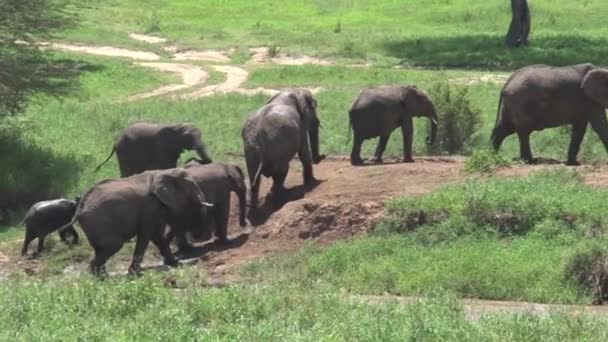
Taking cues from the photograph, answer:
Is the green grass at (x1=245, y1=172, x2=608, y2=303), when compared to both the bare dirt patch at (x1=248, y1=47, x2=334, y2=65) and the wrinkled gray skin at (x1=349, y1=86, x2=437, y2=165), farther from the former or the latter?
the bare dirt patch at (x1=248, y1=47, x2=334, y2=65)

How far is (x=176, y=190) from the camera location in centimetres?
1736

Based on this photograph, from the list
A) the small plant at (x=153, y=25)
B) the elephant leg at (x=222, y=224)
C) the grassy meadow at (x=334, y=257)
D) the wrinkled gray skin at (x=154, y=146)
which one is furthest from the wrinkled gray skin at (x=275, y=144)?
the small plant at (x=153, y=25)

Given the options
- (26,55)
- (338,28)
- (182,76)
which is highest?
(26,55)

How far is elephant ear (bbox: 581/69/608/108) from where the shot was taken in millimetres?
19578

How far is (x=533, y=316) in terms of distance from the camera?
1157cm

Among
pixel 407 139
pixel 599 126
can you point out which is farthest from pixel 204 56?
pixel 599 126

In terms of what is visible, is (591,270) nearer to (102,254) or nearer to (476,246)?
(476,246)

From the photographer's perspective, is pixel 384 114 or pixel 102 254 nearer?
pixel 102 254

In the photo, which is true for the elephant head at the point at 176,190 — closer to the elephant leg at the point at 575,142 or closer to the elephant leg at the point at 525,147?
the elephant leg at the point at 525,147

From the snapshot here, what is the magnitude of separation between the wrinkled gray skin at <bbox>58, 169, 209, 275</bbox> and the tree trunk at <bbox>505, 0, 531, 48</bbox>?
85.0 ft

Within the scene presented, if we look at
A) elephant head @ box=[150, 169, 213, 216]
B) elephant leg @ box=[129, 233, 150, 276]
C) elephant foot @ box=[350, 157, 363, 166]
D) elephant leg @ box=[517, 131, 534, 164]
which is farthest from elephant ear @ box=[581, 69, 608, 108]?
elephant leg @ box=[129, 233, 150, 276]

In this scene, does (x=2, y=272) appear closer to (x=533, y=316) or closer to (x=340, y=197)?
(x=340, y=197)

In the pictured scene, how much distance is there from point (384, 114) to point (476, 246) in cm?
587

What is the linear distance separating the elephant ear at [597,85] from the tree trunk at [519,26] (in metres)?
22.4
